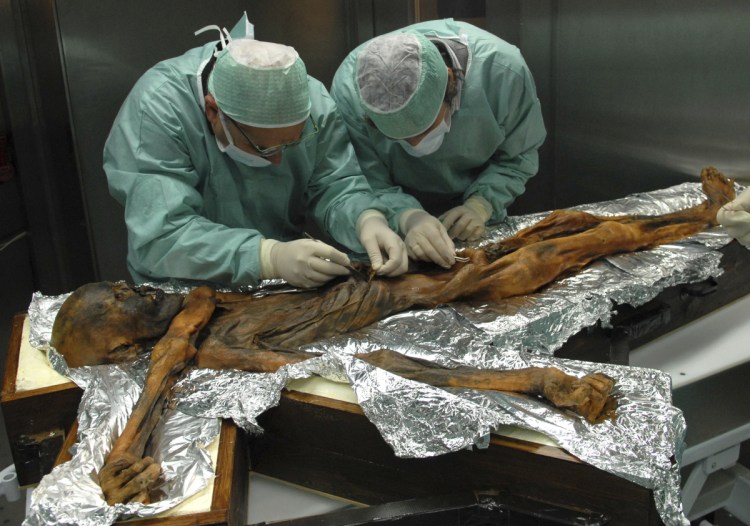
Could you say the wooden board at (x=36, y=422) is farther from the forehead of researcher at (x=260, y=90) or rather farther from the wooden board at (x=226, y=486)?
the forehead of researcher at (x=260, y=90)

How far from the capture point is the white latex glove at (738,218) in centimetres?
280

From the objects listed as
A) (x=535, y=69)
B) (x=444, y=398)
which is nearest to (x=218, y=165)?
(x=444, y=398)

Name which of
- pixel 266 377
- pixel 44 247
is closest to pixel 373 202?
pixel 266 377

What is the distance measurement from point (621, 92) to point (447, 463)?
3200mm

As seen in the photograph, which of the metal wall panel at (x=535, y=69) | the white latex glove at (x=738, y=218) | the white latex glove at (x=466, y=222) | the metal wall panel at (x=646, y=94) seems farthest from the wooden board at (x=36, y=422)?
the metal wall panel at (x=646, y=94)

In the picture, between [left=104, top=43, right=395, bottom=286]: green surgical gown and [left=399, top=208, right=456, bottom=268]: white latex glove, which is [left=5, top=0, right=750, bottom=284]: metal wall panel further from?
[left=399, top=208, right=456, bottom=268]: white latex glove

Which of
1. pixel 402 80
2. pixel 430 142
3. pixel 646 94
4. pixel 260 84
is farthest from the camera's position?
pixel 646 94

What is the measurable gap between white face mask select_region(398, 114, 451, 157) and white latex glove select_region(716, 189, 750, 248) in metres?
1.16

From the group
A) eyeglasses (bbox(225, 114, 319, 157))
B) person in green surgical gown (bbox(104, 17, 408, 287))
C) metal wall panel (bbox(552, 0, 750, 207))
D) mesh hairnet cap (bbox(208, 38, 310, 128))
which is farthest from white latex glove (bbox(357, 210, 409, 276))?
metal wall panel (bbox(552, 0, 750, 207))

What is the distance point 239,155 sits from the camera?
260 centimetres

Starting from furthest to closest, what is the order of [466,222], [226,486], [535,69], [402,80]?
[535,69] < [466,222] < [402,80] < [226,486]

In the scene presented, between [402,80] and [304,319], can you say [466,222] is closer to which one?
[402,80]

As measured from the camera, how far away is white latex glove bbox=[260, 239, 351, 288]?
2.49m

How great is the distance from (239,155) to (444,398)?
1.24 metres
